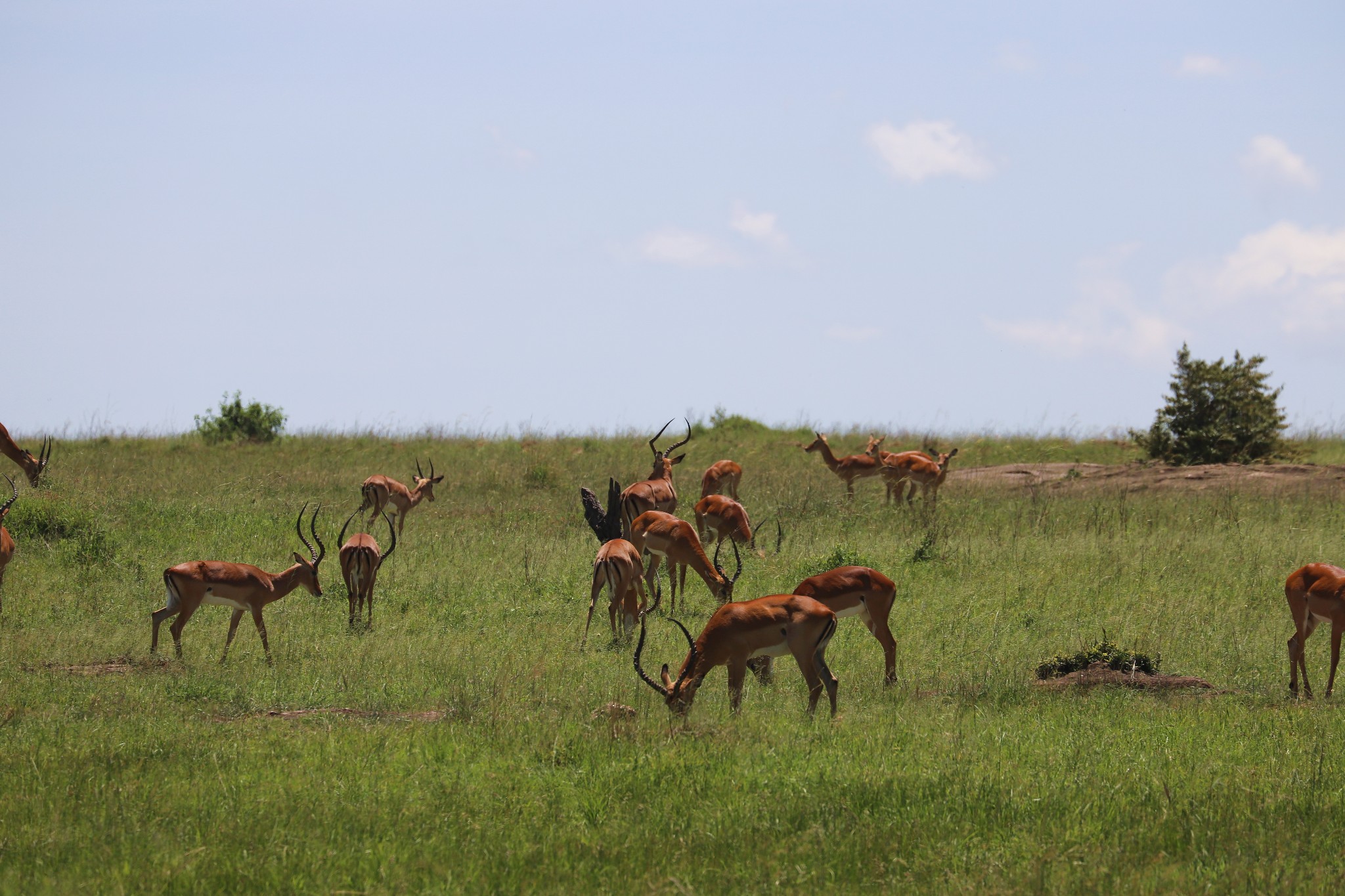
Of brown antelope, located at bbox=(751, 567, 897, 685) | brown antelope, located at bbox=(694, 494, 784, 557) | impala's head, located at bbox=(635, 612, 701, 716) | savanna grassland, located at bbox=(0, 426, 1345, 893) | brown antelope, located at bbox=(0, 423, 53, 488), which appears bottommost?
savanna grassland, located at bbox=(0, 426, 1345, 893)

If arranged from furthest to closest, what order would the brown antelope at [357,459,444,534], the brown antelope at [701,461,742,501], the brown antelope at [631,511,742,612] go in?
the brown antelope at [701,461,742,501] → the brown antelope at [357,459,444,534] → the brown antelope at [631,511,742,612]

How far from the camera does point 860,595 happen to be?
859cm

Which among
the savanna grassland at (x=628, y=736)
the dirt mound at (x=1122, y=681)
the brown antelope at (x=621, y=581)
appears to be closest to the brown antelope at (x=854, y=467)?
the savanna grassland at (x=628, y=736)

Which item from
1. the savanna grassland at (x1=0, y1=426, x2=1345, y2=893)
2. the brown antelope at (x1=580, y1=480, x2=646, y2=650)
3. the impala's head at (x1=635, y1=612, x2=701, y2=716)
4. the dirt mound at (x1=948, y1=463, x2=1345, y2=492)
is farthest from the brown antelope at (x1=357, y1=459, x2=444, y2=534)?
the dirt mound at (x1=948, y1=463, x2=1345, y2=492)

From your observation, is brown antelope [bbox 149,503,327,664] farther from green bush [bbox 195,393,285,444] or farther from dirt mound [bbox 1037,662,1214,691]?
green bush [bbox 195,393,285,444]

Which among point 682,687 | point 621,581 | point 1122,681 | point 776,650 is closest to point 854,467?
point 621,581

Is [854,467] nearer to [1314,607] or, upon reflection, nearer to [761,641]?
[1314,607]

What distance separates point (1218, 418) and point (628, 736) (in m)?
20.5

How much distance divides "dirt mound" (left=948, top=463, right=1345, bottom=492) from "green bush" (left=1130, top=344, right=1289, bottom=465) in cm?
125

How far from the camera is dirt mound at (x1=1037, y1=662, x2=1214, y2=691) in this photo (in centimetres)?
862

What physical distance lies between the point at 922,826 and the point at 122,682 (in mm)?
5482

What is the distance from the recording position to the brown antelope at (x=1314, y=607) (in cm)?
846

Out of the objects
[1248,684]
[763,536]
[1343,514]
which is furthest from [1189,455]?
[1248,684]

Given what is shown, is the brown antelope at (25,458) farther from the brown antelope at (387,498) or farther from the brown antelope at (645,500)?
the brown antelope at (645,500)
